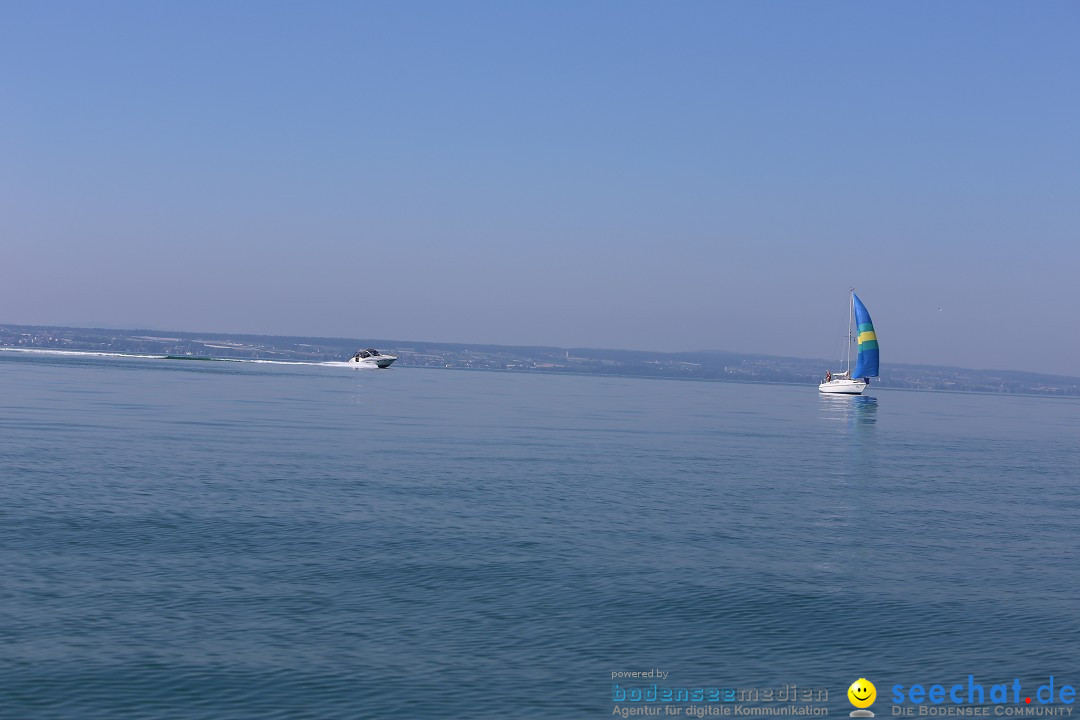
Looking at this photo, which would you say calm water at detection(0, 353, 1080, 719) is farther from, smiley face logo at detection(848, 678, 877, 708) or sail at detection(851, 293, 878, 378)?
sail at detection(851, 293, 878, 378)

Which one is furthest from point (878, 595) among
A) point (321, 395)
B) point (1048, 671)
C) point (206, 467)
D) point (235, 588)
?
point (321, 395)

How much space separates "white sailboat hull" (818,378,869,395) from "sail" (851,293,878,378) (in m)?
2.53

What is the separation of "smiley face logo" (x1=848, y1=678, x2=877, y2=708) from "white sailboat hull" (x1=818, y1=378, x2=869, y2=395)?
154378 mm

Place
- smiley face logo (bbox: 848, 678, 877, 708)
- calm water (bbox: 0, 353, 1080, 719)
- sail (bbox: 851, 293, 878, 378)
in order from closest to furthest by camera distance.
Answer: smiley face logo (bbox: 848, 678, 877, 708)
calm water (bbox: 0, 353, 1080, 719)
sail (bbox: 851, 293, 878, 378)

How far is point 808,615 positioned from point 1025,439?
71.5m

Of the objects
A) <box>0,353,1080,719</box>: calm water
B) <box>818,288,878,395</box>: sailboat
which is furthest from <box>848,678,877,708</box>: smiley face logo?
<box>818,288,878,395</box>: sailboat

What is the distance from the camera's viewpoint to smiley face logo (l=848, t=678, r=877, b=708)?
1630 cm

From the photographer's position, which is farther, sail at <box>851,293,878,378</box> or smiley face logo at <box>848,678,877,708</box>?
sail at <box>851,293,878,378</box>

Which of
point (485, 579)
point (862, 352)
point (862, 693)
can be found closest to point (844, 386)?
point (862, 352)

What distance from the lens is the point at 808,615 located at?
21.2 metres

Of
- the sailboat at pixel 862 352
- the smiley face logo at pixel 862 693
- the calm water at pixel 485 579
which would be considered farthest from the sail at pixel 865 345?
the smiley face logo at pixel 862 693

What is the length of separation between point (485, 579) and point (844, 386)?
153358mm

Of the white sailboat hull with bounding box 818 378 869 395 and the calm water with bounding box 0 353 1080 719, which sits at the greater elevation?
the white sailboat hull with bounding box 818 378 869 395

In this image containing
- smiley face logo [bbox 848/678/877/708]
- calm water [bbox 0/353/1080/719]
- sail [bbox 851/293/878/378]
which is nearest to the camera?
smiley face logo [bbox 848/678/877/708]
